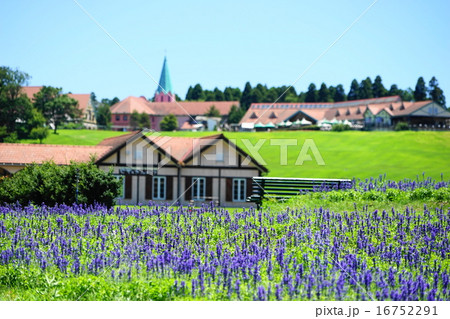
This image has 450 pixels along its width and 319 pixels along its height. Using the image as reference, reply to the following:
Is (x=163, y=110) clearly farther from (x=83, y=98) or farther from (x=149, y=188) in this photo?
(x=149, y=188)

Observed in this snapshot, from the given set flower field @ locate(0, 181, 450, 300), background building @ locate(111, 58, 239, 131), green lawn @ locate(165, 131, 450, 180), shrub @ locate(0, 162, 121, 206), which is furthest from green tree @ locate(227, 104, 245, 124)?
flower field @ locate(0, 181, 450, 300)

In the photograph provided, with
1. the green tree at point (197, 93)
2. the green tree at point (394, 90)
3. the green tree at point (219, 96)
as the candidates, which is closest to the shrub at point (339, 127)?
the green tree at point (394, 90)

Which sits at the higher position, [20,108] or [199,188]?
[20,108]

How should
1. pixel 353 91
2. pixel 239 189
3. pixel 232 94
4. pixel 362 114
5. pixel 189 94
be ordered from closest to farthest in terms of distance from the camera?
1. pixel 239 189
2. pixel 362 114
3. pixel 353 91
4. pixel 232 94
5. pixel 189 94

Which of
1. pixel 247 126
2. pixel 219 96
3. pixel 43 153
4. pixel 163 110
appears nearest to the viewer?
pixel 43 153

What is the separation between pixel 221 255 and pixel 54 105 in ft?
173

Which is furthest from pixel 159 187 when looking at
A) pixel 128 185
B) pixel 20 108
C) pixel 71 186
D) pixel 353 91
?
pixel 353 91

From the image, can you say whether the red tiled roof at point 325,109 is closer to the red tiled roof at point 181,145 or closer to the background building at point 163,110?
the background building at point 163,110

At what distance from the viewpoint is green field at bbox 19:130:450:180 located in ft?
118

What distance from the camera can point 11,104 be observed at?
4069 cm

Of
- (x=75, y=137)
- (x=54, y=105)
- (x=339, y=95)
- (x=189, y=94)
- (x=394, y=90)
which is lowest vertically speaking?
(x=75, y=137)

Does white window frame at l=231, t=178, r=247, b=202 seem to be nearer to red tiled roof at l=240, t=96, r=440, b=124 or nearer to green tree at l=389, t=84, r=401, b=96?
red tiled roof at l=240, t=96, r=440, b=124

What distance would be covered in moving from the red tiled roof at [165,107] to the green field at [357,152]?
842 inches
